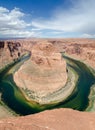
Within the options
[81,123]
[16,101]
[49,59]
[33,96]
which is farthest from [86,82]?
[81,123]

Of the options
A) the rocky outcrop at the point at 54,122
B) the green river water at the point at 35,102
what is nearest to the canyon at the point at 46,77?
the rocky outcrop at the point at 54,122

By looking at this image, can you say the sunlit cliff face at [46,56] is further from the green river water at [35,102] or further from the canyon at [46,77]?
the green river water at [35,102]

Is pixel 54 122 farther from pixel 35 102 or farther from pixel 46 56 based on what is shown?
pixel 46 56

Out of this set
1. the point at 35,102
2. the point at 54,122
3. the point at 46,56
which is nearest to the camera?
the point at 54,122

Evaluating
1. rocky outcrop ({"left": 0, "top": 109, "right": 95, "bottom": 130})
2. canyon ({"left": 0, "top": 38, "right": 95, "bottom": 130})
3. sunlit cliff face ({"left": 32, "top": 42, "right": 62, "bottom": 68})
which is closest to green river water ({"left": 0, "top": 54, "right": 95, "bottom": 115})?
canyon ({"left": 0, "top": 38, "right": 95, "bottom": 130})

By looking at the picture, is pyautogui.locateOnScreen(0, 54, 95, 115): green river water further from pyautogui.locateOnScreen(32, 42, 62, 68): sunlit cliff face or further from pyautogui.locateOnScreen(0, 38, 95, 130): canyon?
pyautogui.locateOnScreen(32, 42, 62, 68): sunlit cliff face

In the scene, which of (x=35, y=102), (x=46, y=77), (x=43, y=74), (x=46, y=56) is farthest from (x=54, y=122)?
(x=46, y=56)

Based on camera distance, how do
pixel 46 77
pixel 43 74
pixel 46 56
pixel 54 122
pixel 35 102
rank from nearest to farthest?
pixel 54 122, pixel 35 102, pixel 46 77, pixel 43 74, pixel 46 56

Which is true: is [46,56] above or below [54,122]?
above
